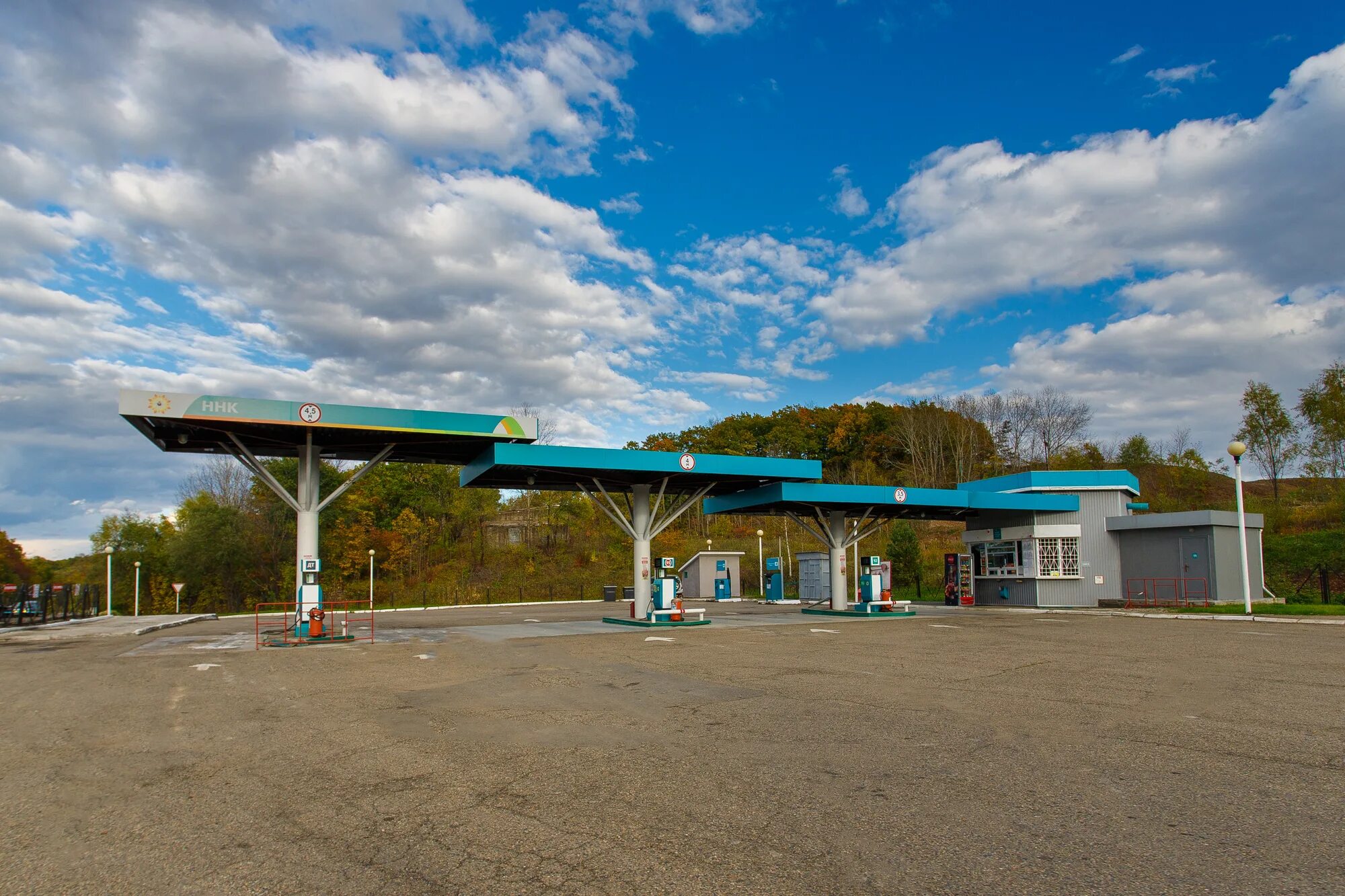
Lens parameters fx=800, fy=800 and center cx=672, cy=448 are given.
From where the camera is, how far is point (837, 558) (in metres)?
28.9

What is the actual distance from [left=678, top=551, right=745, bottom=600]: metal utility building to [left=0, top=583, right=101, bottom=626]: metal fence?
91.2ft

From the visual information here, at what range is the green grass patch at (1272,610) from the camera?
23719mm

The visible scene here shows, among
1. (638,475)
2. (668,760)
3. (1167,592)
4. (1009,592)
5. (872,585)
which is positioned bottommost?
(1009,592)

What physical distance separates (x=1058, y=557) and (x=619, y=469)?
19254 mm

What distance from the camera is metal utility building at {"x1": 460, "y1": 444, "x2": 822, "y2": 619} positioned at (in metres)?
23.2

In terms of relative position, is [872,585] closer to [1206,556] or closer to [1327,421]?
[1206,556]

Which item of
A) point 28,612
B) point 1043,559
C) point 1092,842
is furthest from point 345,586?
point 1092,842

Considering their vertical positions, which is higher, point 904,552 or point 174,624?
point 904,552

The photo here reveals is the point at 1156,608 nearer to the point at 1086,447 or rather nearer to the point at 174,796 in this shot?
the point at 174,796

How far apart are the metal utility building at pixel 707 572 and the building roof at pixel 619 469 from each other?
50.9ft

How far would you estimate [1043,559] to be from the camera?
32156 millimetres

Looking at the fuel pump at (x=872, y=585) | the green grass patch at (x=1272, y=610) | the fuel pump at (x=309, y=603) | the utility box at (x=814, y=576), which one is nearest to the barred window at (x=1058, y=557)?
the green grass patch at (x=1272, y=610)

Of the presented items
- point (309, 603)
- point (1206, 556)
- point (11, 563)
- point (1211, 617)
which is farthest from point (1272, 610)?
point (11, 563)

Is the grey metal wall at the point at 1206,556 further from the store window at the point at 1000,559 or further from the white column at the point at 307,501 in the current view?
the white column at the point at 307,501
